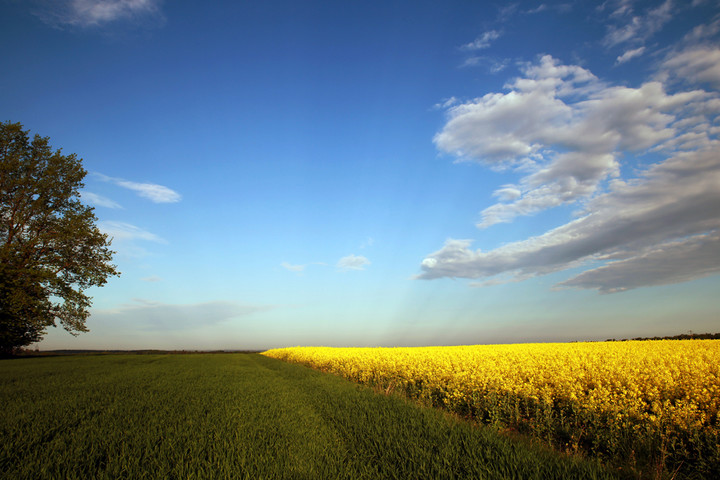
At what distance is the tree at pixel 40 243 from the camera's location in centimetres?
2236

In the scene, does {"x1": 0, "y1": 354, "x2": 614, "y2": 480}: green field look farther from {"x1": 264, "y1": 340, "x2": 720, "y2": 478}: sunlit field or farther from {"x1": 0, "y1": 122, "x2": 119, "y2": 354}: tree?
{"x1": 0, "y1": 122, "x2": 119, "y2": 354}: tree

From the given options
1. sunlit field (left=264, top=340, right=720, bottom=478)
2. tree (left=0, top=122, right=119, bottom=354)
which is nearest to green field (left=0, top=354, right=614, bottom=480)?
sunlit field (left=264, top=340, right=720, bottom=478)

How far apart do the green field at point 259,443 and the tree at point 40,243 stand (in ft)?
66.2

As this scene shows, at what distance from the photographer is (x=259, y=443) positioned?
4.86 meters

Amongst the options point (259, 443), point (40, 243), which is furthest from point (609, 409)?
point (40, 243)

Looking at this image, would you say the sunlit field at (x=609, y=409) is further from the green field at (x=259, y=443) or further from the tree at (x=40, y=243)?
the tree at (x=40, y=243)

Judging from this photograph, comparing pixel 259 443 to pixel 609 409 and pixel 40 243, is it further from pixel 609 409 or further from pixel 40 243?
pixel 40 243

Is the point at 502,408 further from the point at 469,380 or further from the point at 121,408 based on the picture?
the point at 121,408

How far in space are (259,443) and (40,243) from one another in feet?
93.8

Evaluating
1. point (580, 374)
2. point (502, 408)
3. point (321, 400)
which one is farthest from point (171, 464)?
point (580, 374)

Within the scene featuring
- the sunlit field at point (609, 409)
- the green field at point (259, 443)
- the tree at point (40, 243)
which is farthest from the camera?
the tree at point (40, 243)

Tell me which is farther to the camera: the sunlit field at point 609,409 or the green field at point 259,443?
the sunlit field at point 609,409

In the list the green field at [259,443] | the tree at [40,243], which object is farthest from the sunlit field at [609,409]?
the tree at [40,243]

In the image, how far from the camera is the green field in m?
3.84
